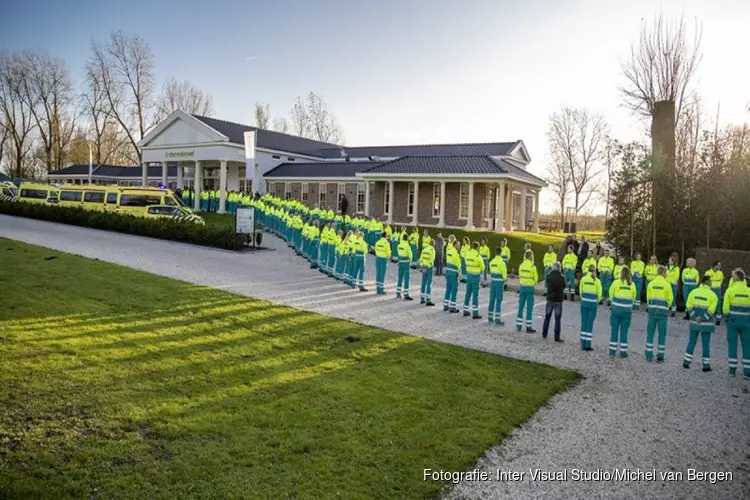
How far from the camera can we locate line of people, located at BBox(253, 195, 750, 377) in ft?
31.9

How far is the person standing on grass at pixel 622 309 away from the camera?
33.7ft

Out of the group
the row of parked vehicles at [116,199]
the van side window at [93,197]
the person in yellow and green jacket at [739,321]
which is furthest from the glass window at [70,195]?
the person in yellow and green jacket at [739,321]

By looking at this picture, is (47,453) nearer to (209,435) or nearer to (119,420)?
(119,420)

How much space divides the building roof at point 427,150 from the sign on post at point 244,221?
2080 centimetres

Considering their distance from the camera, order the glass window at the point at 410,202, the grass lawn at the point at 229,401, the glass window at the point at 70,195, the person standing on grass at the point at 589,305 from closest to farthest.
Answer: the grass lawn at the point at 229,401, the person standing on grass at the point at 589,305, the glass window at the point at 70,195, the glass window at the point at 410,202

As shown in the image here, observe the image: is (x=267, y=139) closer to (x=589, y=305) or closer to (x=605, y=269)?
(x=605, y=269)

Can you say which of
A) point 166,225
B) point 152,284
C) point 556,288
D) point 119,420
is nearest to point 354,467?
point 119,420

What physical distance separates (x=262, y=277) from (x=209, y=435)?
10454 millimetres

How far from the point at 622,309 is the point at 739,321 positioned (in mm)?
2021

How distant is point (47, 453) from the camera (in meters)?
4.95

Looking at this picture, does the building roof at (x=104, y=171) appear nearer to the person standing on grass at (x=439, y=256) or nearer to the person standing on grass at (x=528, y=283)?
the person standing on grass at (x=439, y=256)

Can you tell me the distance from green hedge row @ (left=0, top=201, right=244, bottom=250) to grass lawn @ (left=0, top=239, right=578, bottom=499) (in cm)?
1011

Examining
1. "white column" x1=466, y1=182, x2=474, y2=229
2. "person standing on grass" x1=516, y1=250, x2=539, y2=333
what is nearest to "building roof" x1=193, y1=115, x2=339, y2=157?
"white column" x1=466, y1=182, x2=474, y2=229

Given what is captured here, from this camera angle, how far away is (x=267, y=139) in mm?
46750
